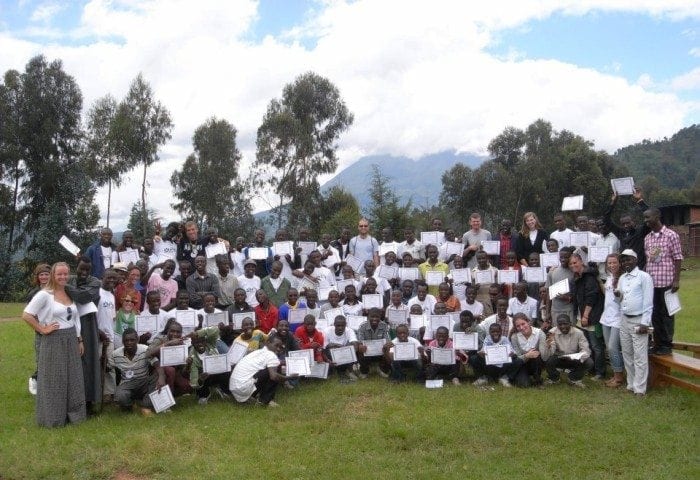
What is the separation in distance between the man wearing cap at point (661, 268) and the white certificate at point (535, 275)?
1937 millimetres

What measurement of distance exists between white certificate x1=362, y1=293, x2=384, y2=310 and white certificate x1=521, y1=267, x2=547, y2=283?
2.76 m

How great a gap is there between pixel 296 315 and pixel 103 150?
1322 inches

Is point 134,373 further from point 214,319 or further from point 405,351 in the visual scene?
point 405,351

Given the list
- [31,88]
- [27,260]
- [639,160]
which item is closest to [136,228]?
[27,260]

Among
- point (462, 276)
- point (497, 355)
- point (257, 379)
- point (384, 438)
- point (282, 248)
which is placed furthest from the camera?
point (282, 248)

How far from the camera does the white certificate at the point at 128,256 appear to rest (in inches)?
455

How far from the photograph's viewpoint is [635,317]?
944 cm

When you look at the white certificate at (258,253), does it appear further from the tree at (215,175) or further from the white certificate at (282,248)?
the tree at (215,175)

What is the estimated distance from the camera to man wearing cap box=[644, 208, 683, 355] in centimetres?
969

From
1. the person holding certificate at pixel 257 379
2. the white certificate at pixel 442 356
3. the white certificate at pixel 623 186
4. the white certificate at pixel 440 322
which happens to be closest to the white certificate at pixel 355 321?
the white certificate at pixel 440 322

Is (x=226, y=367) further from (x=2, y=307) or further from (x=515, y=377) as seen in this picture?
(x=2, y=307)

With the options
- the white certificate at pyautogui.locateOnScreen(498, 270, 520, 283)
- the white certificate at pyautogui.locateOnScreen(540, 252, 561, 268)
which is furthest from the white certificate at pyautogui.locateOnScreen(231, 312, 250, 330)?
the white certificate at pyautogui.locateOnScreen(540, 252, 561, 268)

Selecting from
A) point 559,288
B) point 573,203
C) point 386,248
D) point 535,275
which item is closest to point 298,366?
point 386,248

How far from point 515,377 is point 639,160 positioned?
89331mm
